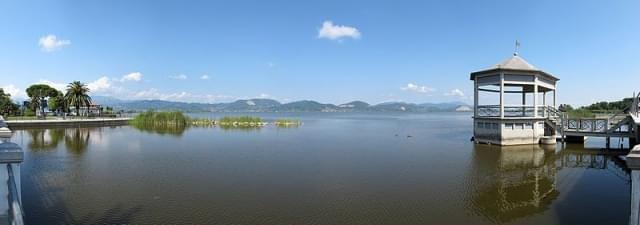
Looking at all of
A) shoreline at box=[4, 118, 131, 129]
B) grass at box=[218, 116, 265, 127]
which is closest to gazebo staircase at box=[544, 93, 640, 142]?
grass at box=[218, 116, 265, 127]

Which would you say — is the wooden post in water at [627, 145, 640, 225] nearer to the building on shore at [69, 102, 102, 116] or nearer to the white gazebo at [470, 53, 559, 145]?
the white gazebo at [470, 53, 559, 145]

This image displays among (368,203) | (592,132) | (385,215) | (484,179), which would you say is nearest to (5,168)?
(385,215)

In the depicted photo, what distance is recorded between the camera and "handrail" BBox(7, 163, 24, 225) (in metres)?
2.66

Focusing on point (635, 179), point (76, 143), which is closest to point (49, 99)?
point (76, 143)

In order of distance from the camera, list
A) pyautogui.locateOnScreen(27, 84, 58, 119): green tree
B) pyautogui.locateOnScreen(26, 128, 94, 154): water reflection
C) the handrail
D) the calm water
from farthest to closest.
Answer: pyautogui.locateOnScreen(27, 84, 58, 119): green tree, pyautogui.locateOnScreen(26, 128, 94, 154): water reflection, the calm water, the handrail

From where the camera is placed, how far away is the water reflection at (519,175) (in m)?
7.84

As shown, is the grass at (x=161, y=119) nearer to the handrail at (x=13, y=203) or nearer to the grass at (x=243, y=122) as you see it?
the grass at (x=243, y=122)

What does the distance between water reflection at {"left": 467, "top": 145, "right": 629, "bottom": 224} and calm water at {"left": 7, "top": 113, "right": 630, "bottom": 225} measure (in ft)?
0.12

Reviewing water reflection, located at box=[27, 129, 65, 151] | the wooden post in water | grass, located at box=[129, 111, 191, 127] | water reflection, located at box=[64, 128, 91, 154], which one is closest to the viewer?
the wooden post in water

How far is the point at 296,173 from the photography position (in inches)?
473

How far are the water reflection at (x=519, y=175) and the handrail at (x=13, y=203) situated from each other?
23.7 ft

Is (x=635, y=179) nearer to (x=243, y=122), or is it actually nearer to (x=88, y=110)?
(x=243, y=122)

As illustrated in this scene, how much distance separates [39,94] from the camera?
5084cm

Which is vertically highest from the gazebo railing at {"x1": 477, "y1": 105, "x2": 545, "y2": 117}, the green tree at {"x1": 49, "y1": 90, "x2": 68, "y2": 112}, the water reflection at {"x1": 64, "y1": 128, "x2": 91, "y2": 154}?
the green tree at {"x1": 49, "y1": 90, "x2": 68, "y2": 112}
